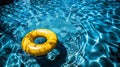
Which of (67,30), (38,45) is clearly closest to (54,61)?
(38,45)

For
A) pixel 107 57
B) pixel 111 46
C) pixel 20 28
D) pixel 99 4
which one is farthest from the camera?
pixel 99 4

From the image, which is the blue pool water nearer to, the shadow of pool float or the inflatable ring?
the shadow of pool float

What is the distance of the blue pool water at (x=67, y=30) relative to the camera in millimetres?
5152

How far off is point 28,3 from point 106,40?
14.9 feet

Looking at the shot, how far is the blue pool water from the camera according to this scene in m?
5.15

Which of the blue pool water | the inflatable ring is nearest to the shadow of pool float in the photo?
the blue pool water

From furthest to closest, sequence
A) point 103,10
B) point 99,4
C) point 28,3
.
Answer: point 28,3, point 99,4, point 103,10

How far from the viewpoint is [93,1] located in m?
7.97

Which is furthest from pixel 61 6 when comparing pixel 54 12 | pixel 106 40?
pixel 106 40

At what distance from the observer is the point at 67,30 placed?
6.25 m

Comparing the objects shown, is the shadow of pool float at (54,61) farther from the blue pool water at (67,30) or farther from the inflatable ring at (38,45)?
the inflatable ring at (38,45)

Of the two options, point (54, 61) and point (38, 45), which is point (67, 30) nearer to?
point (54, 61)

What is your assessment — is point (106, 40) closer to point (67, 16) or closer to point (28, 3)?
point (67, 16)

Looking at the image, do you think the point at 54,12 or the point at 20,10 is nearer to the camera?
the point at 54,12
